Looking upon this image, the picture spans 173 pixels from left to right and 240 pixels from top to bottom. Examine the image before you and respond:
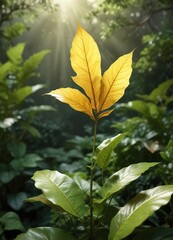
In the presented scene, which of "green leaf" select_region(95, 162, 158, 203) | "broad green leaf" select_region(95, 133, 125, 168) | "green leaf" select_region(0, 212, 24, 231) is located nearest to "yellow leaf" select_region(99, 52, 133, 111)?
"broad green leaf" select_region(95, 133, 125, 168)

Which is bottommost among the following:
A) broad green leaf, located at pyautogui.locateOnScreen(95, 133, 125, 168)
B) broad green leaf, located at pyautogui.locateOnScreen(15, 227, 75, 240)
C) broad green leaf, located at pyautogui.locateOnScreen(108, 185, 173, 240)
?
broad green leaf, located at pyautogui.locateOnScreen(15, 227, 75, 240)

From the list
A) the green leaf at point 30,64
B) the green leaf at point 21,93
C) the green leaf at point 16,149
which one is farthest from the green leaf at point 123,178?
the green leaf at point 30,64

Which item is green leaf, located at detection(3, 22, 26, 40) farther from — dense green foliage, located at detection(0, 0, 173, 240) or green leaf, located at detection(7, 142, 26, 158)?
Result: green leaf, located at detection(7, 142, 26, 158)

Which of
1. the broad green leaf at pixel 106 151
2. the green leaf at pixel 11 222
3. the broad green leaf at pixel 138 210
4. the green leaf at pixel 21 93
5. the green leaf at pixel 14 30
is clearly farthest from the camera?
the green leaf at pixel 14 30

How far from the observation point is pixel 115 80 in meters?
1.14

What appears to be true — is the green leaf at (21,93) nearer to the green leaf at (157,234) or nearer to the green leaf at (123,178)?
the green leaf at (123,178)

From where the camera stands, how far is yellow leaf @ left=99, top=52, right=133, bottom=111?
1115 mm

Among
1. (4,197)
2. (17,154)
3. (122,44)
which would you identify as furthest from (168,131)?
(122,44)

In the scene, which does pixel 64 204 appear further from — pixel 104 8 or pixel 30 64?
pixel 30 64

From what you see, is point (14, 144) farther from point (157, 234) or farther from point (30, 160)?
point (157, 234)

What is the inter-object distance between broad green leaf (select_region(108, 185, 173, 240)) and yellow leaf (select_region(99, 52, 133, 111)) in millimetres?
386

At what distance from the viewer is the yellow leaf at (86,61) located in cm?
108

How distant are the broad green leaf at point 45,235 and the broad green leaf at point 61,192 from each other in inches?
3.6

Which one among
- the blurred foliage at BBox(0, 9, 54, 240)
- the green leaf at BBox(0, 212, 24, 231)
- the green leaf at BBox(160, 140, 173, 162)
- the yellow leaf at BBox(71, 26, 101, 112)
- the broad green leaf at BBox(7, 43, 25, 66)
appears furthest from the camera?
the broad green leaf at BBox(7, 43, 25, 66)
